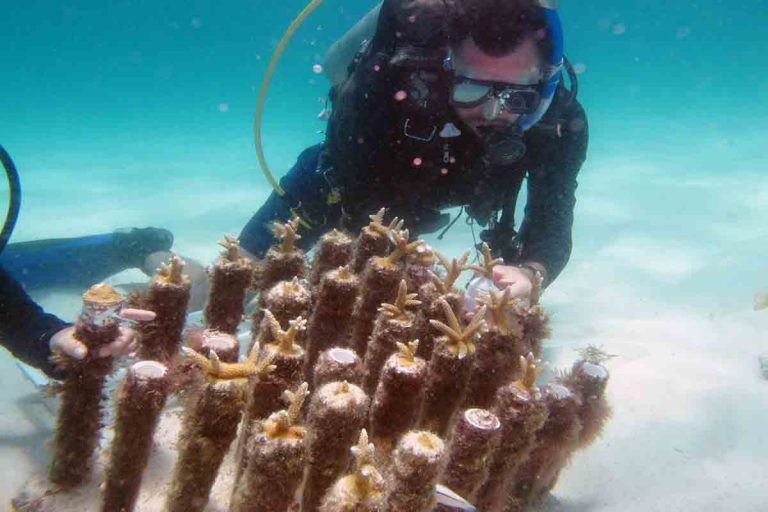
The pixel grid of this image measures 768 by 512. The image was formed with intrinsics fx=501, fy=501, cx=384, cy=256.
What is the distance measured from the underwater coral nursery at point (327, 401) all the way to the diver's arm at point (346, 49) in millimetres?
3046

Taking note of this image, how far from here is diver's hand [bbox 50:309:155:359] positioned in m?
1.96

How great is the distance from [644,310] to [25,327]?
6851 mm

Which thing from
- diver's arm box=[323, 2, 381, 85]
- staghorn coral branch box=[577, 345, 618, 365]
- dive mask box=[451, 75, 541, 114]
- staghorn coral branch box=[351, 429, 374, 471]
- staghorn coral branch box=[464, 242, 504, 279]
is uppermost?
diver's arm box=[323, 2, 381, 85]

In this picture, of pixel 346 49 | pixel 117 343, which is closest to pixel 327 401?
pixel 117 343

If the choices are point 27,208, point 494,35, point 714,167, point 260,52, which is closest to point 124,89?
point 260,52

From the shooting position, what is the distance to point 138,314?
2.20 meters

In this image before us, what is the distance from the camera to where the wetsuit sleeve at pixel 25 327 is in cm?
308

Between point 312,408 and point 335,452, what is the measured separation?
0.16 m

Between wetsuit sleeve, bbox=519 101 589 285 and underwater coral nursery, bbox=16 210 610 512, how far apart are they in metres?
2.00

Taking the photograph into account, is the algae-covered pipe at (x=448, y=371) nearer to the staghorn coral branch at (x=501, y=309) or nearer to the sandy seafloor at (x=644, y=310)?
the staghorn coral branch at (x=501, y=309)

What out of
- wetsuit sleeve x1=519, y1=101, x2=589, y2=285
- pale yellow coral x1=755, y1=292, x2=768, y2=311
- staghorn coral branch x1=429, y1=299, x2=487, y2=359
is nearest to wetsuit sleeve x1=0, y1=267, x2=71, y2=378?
staghorn coral branch x1=429, y1=299, x2=487, y2=359

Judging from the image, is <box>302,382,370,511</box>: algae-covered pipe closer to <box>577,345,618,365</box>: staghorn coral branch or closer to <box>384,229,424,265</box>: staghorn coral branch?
<box>384,229,424,265</box>: staghorn coral branch

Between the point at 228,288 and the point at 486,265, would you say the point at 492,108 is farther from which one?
the point at 228,288

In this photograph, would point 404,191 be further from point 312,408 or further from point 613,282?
point 613,282
